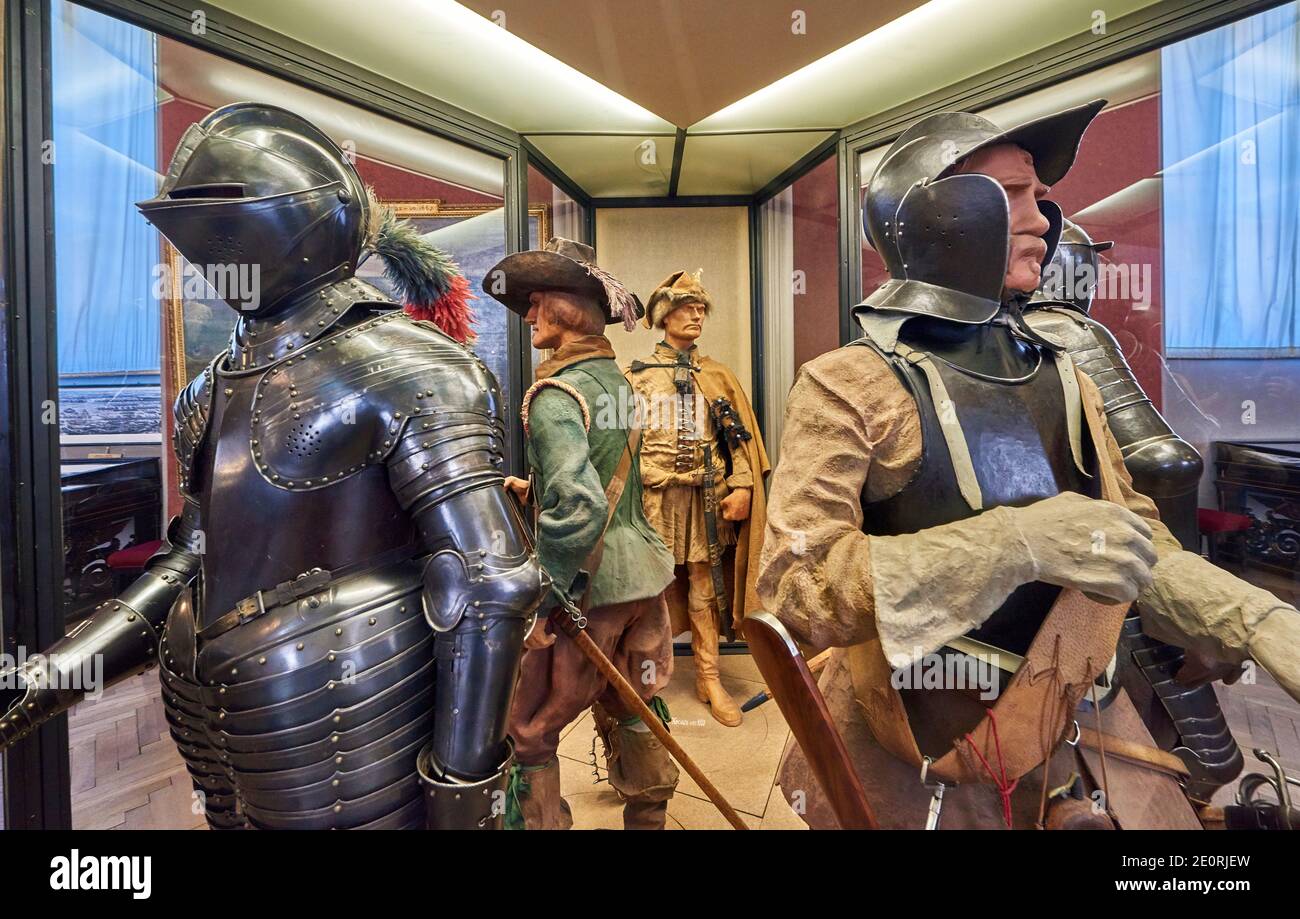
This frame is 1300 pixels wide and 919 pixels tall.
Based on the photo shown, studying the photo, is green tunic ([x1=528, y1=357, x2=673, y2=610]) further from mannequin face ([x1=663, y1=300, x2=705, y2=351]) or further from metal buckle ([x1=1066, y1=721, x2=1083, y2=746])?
metal buckle ([x1=1066, y1=721, x2=1083, y2=746])

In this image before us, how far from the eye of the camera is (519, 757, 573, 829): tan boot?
1.54 metres

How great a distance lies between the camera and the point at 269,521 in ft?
2.93

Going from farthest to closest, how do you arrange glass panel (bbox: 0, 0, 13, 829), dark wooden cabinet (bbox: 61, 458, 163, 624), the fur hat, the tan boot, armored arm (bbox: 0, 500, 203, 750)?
1. the fur hat
2. the tan boot
3. dark wooden cabinet (bbox: 61, 458, 163, 624)
4. glass panel (bbox: 0, 0, 13, 829)
5. armored arm (bbox: 0, 500, 203, 750)

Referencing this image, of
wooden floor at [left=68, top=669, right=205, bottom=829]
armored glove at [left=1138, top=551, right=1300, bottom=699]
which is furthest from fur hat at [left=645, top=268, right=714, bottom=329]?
wooden floor at [left=68, top=669, right=205, bottom=829]

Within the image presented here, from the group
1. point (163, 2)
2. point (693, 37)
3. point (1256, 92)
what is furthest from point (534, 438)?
point (1256, 92)

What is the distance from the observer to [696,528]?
8.87ft

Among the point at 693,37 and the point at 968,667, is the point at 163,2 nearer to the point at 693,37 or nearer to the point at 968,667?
the point at 693,37

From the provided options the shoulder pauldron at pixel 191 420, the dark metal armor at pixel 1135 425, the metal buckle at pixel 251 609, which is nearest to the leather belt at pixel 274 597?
the metal buckle at pixel 251 609

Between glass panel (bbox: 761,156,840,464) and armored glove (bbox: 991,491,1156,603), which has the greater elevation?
glass panel (bbox: 761,156,840,464)

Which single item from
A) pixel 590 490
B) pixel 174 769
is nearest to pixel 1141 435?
pixel 590 490

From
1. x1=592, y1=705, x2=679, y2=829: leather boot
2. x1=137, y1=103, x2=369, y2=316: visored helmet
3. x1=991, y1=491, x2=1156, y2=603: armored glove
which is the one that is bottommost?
x1=592, y1=705, x2=679, y2=829: leather boot

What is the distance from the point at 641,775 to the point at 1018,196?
182 centimetres

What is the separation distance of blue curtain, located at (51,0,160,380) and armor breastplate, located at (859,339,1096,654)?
5.84 feet

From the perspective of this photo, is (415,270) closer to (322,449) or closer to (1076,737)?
(322,449)
